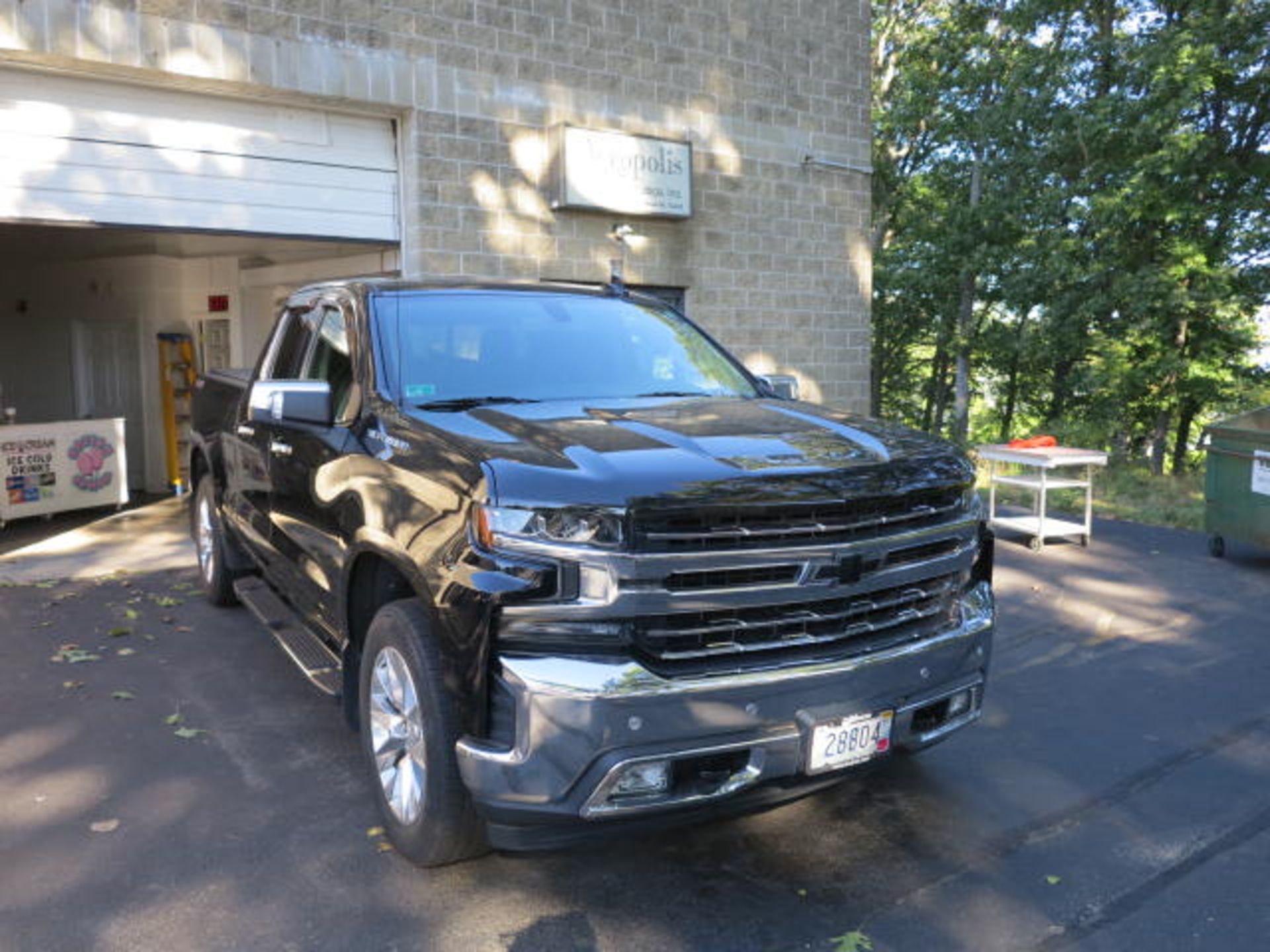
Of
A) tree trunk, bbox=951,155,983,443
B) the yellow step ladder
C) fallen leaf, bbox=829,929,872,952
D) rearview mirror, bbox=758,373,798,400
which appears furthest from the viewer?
tree trunk, bbox=951,155,983,443

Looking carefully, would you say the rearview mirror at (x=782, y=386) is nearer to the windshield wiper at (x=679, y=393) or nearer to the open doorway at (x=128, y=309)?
the windshield wiper at (x=679, y=393)

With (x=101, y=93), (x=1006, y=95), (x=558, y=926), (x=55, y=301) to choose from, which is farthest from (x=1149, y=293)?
(x=55, y=301)

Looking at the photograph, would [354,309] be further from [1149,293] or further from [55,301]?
[1149,293]

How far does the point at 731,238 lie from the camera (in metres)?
12.0

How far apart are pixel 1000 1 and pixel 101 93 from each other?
19230 mm

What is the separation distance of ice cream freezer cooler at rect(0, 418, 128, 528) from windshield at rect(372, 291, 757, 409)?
7.88m

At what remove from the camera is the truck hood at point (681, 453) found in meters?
2.83

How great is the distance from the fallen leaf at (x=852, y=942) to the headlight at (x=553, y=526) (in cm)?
136

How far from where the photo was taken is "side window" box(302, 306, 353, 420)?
13.6 feet

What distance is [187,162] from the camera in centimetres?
863

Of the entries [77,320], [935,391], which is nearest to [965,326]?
[935,391]

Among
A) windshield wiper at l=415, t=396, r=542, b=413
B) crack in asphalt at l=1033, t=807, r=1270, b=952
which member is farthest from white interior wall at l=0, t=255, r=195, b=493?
crack in asphalt at l=1033, t=807, r=1270, b=952

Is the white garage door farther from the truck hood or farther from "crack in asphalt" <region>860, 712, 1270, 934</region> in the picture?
"crack in asphalt" <region>860, 712, 1270, 934</region>

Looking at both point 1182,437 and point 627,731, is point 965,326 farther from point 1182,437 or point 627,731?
point 627,731
